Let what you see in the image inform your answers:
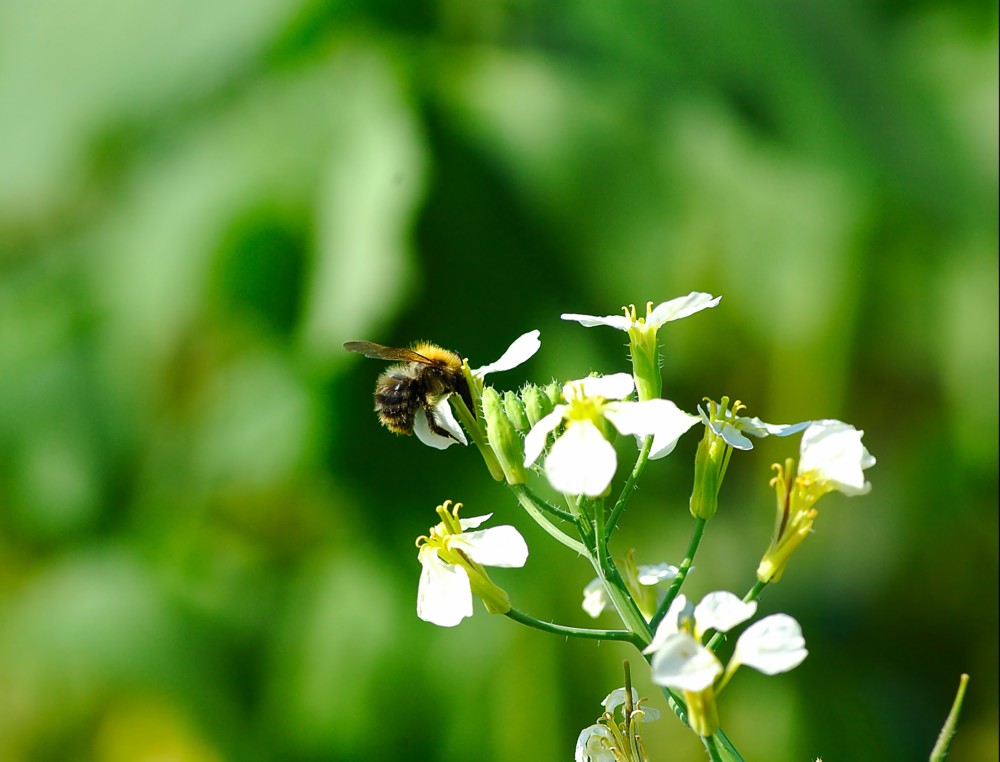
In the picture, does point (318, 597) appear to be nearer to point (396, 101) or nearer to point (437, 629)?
point (437, 629)

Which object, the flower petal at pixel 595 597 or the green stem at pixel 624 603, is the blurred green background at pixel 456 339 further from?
the green stem at pixel 624 603

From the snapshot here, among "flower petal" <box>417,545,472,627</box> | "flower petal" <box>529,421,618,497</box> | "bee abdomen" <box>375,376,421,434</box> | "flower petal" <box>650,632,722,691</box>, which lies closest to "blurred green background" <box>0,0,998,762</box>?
"bee abdomen" <box>375,376,421,434</box>

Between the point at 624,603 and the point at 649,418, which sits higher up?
the point at 649,418

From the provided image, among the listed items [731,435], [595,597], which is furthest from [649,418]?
[595,597]

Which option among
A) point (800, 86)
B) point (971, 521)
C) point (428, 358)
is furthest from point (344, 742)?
point (800, 86)

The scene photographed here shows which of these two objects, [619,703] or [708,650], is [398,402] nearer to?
[619,703]

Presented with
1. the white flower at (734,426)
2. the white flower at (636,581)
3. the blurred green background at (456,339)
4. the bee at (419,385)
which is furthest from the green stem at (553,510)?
the blurred green background at (456,339)
